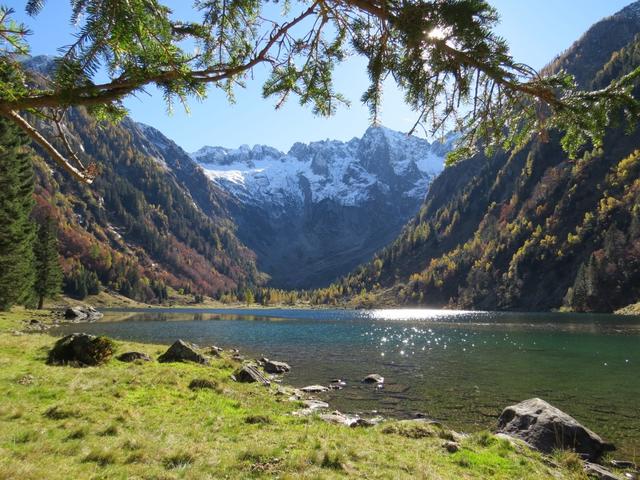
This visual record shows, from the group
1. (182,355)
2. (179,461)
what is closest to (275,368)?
(182,355)

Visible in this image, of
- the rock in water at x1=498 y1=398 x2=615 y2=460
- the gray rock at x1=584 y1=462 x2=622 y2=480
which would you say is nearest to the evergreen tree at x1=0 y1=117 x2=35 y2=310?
the rock in water at x1=498 y1=398 x2=615 y2=460

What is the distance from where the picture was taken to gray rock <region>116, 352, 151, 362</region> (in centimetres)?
2562

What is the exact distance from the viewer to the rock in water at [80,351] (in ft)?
72.8

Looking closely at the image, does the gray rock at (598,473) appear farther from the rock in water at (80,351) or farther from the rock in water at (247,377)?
the rock in water at (80,351)

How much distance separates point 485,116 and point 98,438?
36.6ft

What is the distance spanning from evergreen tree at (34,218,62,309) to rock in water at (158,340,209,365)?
58.8 metres

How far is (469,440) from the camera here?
15.2m

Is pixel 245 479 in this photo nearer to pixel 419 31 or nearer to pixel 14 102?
pixel 14 102

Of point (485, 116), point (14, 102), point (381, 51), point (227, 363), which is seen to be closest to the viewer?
point (14, 102)

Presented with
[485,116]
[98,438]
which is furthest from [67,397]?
A: [485,116]

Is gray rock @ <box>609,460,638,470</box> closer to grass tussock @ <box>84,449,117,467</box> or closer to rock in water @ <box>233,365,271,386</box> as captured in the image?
Result: grass tussock @ <box>84,449,117,467</box>

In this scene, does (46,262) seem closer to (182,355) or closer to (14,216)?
(14,216)

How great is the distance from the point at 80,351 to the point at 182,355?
720 cm

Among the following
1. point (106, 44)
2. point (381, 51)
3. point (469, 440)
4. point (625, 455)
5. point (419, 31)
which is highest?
point (381, 51)
